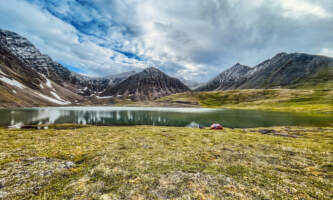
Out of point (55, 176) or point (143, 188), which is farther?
point (55, 176)

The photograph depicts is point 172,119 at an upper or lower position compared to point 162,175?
lower

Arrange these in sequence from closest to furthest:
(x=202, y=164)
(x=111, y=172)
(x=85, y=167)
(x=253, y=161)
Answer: (x=111, y=172) → (x=85, y=167) → (x=202, y=164) → (x=253, y=161)

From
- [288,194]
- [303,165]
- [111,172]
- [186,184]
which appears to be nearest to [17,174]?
[111,172]

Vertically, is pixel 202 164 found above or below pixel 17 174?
below

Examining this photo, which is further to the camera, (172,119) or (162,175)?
(172,119)

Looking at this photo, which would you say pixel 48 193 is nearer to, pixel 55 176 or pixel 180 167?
pixel 55 176

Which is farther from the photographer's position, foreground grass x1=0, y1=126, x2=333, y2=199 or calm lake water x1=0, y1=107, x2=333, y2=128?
calm lake water x1=0, y1=107, x2=333, y2=128

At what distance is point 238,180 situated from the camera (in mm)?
12234

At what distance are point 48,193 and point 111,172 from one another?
15.3ft

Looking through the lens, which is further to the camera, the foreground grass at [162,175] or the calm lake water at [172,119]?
the calm lake water at [172,119]

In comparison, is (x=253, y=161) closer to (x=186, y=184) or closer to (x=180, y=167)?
(x=180, y=167)

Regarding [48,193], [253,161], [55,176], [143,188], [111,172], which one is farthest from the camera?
[253,161]

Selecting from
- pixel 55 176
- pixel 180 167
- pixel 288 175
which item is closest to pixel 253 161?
pixel 288 175

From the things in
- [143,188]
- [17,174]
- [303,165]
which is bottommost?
[303,165]
